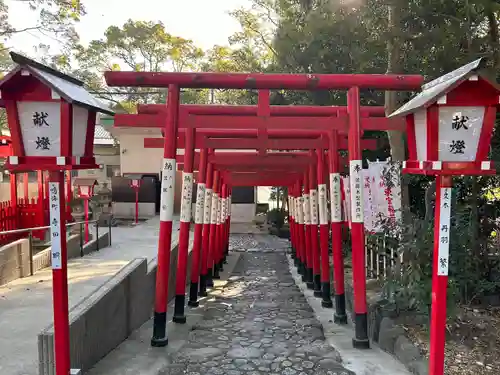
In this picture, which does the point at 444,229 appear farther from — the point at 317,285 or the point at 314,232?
the point at 314,232

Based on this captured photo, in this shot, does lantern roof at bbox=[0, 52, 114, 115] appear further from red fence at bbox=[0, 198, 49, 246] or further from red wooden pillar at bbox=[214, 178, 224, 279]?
red fence at bbox=[0, 198, 49, 246]

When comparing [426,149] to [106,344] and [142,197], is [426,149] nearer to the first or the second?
[106,344]

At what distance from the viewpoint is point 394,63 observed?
25.3 feet

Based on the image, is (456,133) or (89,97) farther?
(89,97)

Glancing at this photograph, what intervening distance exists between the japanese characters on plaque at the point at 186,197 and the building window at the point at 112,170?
22.6m

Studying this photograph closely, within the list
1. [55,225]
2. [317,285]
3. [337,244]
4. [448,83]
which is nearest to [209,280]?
[317,285]

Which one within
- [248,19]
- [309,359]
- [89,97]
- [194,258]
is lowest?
[309,359]

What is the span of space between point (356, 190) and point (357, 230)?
542 millimetres

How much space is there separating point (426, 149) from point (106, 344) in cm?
418

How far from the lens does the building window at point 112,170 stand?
2935 centimetres

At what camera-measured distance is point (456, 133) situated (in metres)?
3.88

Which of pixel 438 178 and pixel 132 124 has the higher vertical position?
pixel 132 124

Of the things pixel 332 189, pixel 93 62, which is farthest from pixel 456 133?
pixel 93 62

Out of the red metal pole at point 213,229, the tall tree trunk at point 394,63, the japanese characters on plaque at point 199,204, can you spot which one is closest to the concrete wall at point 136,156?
the red metal pole at point 213,229
